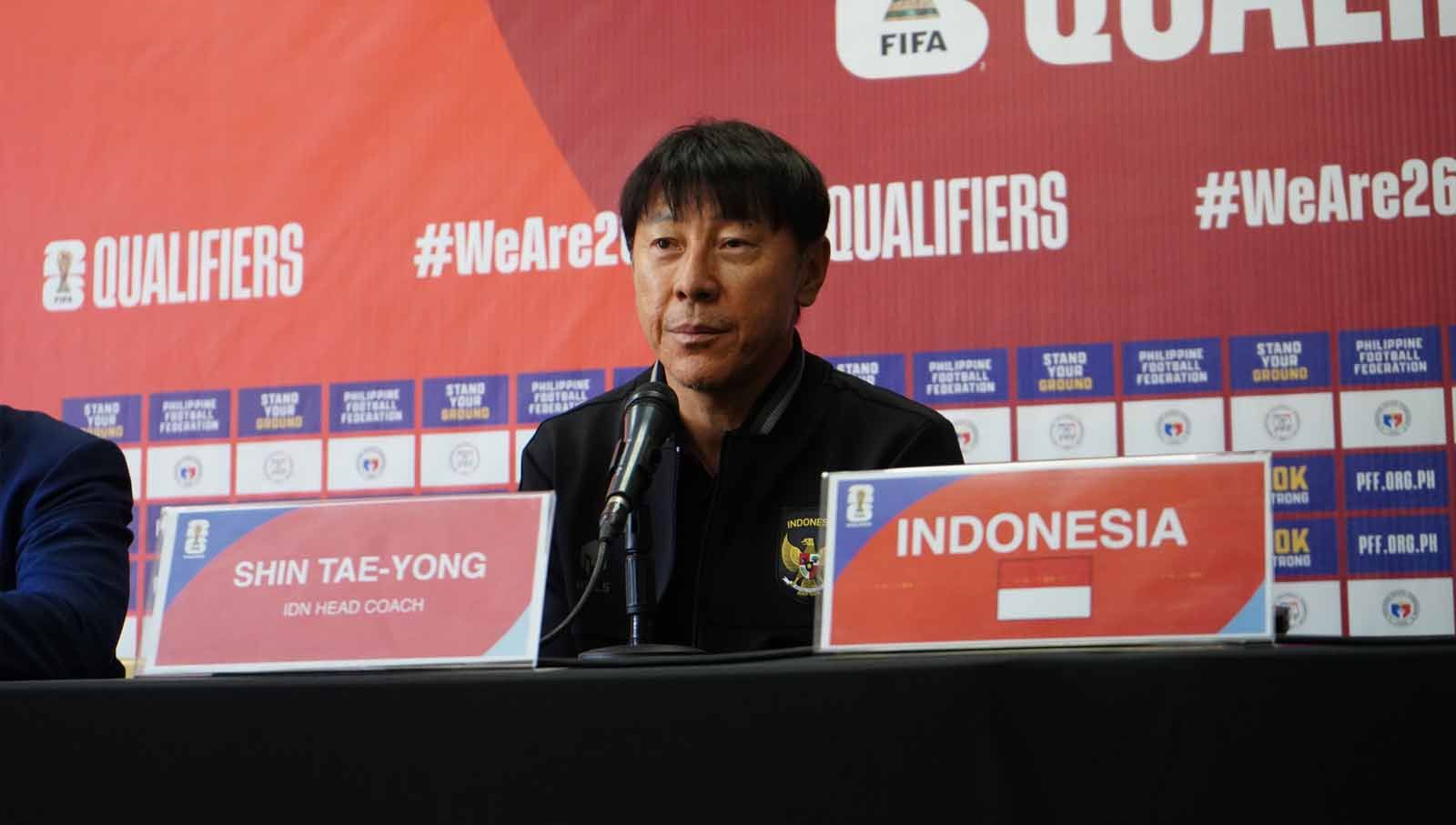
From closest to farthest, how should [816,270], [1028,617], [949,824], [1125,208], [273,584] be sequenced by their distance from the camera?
[949,824], [1028,617], [273,584], [816,270], [1125,208]

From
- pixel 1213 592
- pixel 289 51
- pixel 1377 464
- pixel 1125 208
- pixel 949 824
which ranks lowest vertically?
pixel 949 824

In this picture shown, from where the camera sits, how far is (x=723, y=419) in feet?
5.57

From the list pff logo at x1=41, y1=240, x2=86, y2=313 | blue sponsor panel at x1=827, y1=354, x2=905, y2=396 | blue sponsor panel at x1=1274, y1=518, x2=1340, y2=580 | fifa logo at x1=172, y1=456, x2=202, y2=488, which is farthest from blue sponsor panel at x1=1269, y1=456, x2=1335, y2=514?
pff logo at x1=41, y1=240, x2=86, y2=313

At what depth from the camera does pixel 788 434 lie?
5.42ft

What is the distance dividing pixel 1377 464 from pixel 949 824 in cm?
165

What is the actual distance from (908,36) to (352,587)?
5.59ft

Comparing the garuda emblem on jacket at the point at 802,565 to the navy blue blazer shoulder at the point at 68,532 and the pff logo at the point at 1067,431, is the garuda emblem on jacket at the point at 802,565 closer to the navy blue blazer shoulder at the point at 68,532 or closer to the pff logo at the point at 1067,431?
the navy blue blazer shoulder at the point at 68,532

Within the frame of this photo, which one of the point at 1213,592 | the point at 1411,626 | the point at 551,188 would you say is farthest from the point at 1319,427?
the point at 1213,592

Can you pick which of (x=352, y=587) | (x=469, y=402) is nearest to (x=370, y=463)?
(x=469, y=402)

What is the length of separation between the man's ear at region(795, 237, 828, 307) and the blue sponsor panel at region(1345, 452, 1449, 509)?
0.90 meters

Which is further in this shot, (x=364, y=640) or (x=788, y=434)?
(x=788, y=434)

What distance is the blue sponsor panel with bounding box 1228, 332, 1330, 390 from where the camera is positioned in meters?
2.21

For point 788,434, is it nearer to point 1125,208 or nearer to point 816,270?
point 816,270

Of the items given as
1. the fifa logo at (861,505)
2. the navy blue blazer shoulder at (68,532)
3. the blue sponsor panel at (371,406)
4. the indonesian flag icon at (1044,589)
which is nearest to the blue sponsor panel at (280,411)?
the blue sponsor panel at (371,406)
